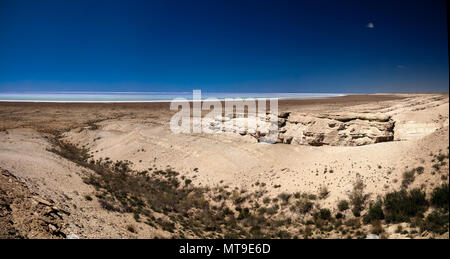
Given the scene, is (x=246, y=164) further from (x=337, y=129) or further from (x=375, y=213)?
(x=375, y=213)

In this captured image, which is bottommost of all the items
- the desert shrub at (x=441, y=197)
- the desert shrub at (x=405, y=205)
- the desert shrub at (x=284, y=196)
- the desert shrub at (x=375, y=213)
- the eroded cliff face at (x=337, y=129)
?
the desert shrub at (x=284, y=196)

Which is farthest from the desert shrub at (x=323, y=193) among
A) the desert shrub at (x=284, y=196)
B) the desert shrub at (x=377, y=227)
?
the desert shrub at (x=377, y=227)

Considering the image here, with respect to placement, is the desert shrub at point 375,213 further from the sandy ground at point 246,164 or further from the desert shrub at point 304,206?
the desert shrub at point 304,206

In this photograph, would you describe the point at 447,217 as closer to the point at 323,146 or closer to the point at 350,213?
the point at 350,213

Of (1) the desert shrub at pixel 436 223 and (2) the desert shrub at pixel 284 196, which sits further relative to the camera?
(2) the desert shrub at pixel 284 196

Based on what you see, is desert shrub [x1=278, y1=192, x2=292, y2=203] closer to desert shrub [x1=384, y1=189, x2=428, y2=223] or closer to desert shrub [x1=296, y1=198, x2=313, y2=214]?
desert shrub [x1=296, y1=198, x2=313, y2=214]
